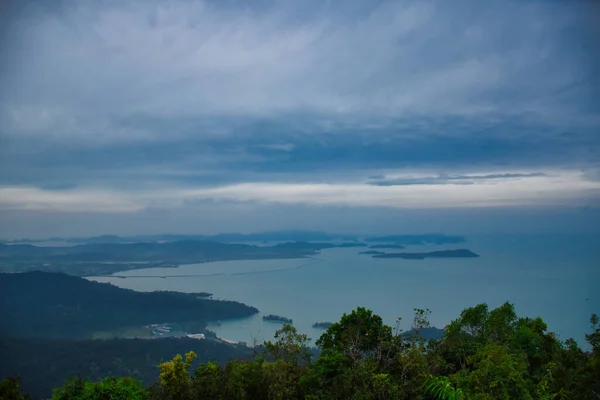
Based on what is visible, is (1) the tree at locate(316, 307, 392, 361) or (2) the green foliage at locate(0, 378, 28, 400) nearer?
(2) the green foliage at locate(0, 378, 28, 400)

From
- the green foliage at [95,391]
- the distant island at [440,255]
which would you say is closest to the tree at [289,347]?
the green foliage at [95,391]

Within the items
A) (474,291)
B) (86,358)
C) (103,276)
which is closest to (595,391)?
(86,358)

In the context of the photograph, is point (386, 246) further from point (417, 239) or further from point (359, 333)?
point (359, 333)

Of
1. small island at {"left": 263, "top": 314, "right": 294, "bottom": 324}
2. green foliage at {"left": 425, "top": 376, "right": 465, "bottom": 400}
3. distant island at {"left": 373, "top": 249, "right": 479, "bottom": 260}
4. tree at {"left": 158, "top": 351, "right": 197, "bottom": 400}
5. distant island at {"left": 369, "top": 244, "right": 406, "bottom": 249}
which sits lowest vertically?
small island at {"left": 263, "top": 314, "right": 294, "bottom": 324}

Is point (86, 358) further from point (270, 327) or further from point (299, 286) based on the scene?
point (299, 286)

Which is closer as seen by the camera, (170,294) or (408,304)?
(408,304)

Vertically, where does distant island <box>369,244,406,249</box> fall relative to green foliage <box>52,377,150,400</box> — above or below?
below

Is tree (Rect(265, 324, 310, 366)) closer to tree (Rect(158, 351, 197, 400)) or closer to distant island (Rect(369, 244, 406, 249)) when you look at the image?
tree (Rect(158, 351, 197, 400))

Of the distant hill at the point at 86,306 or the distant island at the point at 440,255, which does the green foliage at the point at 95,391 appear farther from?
the distant island at the point at 440,255

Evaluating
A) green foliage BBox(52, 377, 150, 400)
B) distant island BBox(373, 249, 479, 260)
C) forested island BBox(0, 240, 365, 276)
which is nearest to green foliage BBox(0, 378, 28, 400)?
green foliage BBox(52, 377, 150, 400)
